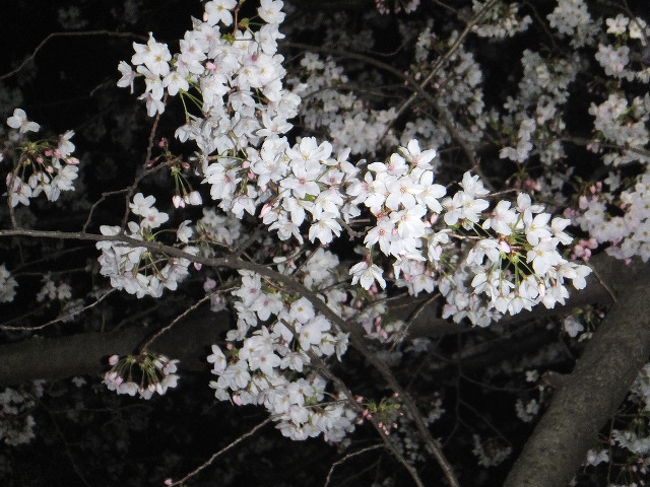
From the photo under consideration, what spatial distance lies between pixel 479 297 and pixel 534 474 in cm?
72

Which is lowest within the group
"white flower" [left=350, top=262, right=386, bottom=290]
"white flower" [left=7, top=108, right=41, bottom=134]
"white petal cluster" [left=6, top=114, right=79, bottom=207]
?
"white petal cluster" [left=6, top=114, right=79, bottom=207]

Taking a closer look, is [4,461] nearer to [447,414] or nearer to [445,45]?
[447,414]

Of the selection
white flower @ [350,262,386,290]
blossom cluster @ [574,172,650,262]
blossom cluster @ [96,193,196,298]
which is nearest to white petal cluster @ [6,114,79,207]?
blossom cluster @ [96,193,196,298]

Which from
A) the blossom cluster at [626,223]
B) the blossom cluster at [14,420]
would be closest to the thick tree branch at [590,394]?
the blossom cluster at [626,223]

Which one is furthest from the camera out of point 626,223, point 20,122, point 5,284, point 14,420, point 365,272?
point 14,420

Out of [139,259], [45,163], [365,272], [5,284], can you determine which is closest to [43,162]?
[45,163]

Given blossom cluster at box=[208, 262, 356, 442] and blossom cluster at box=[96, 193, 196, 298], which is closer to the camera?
blossom cluster at box=[96, 193, 196, 298]

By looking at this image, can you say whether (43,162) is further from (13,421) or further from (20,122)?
(13,421)

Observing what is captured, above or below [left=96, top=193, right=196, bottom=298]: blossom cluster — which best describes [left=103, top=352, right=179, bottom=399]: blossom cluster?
below

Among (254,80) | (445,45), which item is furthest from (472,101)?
(254,80)

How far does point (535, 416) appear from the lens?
17.9 ft

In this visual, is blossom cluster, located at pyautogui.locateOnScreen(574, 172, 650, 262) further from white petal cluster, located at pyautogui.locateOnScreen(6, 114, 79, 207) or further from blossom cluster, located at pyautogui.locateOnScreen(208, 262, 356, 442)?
white petal cluster, located at pyautogui.locateOnScreen(6, 114, 79, 207)

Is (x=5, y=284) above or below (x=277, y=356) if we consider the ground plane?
below

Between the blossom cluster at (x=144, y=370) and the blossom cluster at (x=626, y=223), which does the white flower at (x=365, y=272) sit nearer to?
the blossom cluster at (x=144, y=370)
